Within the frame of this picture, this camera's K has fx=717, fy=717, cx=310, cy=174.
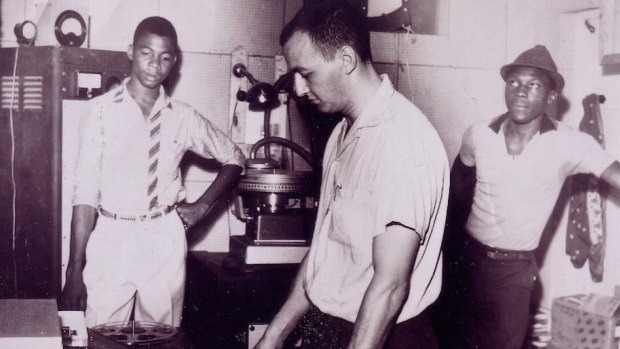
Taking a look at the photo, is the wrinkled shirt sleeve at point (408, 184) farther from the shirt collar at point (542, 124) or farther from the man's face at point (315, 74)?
the shirt collar at point (542, 124)

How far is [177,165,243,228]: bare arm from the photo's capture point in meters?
3.85

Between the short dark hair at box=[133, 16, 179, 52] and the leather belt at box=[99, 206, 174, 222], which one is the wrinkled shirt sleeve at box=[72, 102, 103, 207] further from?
the short dark hair at box=[133, 16, 179, 52]

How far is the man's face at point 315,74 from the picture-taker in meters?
2.18

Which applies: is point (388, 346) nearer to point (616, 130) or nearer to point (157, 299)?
point (157, 299)

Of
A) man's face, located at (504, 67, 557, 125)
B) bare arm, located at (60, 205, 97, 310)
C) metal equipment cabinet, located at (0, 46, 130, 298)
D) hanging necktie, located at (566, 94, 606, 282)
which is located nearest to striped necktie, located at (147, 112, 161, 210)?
bare arm, located at (60, 205, 97, 310)

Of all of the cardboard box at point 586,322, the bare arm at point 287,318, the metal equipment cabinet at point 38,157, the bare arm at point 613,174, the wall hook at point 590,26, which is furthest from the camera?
the wall hook at point 590,26

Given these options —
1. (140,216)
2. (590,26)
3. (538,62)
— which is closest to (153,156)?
(140,216)

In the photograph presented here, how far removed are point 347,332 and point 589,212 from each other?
3.70 m

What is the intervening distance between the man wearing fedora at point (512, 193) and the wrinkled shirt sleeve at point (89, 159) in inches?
92.5

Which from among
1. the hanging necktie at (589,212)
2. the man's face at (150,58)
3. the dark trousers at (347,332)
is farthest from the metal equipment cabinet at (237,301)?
the hanging necktie at (589,212)

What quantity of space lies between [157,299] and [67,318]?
68.9 inches

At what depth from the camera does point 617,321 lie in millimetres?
4734

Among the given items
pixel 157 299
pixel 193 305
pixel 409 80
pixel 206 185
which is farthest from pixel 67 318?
pixel 409 80

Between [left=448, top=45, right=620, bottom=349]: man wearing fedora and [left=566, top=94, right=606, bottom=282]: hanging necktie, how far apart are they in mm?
701
